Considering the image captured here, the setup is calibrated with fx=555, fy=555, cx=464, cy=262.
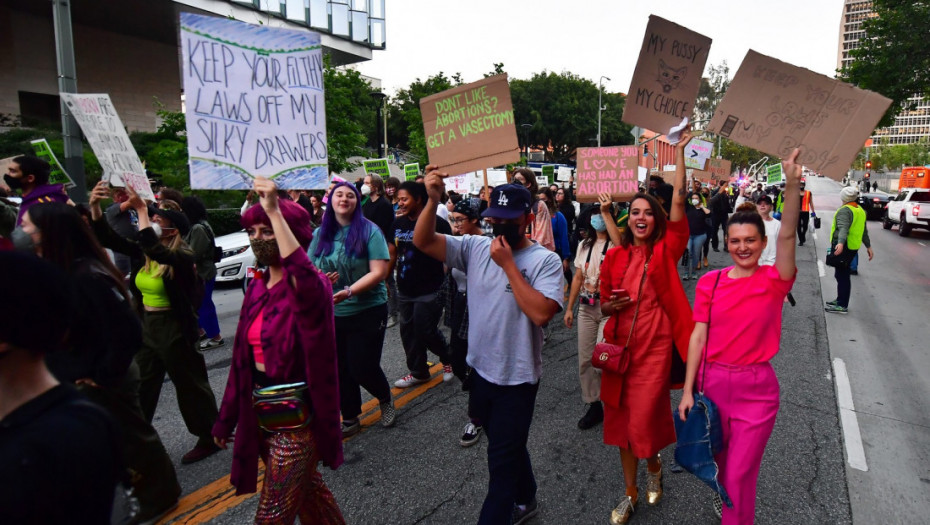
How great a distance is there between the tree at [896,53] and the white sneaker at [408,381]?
13.7 metres

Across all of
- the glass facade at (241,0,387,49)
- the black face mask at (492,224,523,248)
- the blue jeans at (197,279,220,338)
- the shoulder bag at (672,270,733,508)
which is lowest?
the blue jeans at (197,279,220,338)

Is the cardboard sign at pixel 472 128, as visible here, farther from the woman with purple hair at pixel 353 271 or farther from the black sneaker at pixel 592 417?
→ the black sneaker at pixel 592 417

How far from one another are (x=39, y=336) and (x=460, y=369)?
12.1 ft

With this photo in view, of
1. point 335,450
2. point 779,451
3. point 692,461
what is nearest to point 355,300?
point 335,450

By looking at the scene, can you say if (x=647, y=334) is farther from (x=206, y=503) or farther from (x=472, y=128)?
(x=206, y=503)

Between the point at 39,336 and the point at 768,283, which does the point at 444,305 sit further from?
the point at 39,336

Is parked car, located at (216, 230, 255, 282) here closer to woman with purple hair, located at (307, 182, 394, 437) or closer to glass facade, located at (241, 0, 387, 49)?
woman with purple hair, located at (307, 182, 394, 437)

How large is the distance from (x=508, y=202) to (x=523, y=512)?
179 centimetres

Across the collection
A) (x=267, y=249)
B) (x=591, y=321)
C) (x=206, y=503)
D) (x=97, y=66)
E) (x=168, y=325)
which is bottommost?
(x=206, y=503)

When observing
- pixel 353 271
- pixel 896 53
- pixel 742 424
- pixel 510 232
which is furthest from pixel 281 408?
pixel 896 53

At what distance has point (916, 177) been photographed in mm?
36812

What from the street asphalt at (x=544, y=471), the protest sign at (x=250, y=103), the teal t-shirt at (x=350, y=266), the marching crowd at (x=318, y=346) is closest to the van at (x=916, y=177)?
the street asphalt at (x=544, y=471)

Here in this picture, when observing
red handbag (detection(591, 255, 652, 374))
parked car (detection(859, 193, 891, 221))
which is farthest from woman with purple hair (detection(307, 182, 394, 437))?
parked car (detection(859, 193, 891, 221))

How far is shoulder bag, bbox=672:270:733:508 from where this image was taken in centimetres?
268
